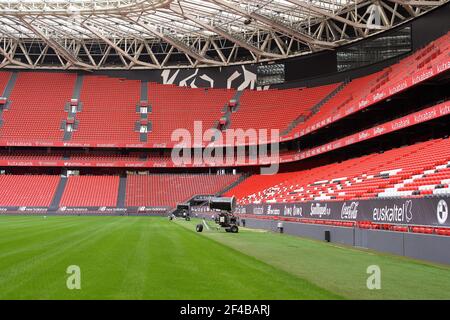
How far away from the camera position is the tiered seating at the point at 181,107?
58.3 meters

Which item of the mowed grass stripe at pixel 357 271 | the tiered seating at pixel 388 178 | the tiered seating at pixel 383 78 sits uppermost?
the tiered seating at pixel 383 78

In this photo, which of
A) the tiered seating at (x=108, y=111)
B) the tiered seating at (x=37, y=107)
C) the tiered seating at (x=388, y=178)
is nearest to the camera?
the tiered seating at (x=388, y=178)

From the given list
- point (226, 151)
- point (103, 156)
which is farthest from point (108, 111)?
point (226, 151)

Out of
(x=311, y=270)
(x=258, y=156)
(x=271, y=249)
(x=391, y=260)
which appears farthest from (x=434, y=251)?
(x=258, y=156)

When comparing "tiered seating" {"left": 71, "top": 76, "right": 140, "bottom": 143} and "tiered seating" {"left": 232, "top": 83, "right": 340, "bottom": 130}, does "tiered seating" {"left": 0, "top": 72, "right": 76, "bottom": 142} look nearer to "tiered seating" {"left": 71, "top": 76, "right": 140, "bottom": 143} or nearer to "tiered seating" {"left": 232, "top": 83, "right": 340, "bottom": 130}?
"tiered seating" {"left": 71, "top": 76, "right": 140, "bottom": 143}

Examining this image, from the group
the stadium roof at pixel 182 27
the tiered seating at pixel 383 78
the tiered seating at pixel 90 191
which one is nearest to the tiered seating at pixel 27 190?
the tiered seating at pixel 90 191

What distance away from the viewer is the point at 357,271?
33.7 feet

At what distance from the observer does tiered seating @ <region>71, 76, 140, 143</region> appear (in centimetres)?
5784

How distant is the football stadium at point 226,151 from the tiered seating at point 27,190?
0.24m

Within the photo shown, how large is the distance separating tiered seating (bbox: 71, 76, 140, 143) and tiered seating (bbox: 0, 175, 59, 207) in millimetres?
6374

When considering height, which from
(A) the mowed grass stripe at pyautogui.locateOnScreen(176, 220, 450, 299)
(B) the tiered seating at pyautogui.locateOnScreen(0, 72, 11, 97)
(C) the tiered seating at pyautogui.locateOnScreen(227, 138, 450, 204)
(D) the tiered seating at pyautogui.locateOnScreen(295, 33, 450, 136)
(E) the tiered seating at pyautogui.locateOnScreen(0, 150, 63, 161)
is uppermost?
(B) the tiered seating at pyautogui.locateOnScreen(0, 72, 11, 97)

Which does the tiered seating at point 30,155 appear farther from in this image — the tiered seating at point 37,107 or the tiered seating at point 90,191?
the tiered seating at point 90,191

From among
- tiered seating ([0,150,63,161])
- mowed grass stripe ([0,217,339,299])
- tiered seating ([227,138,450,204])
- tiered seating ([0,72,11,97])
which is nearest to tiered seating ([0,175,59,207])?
tiered seating ([0,150,63,161])
